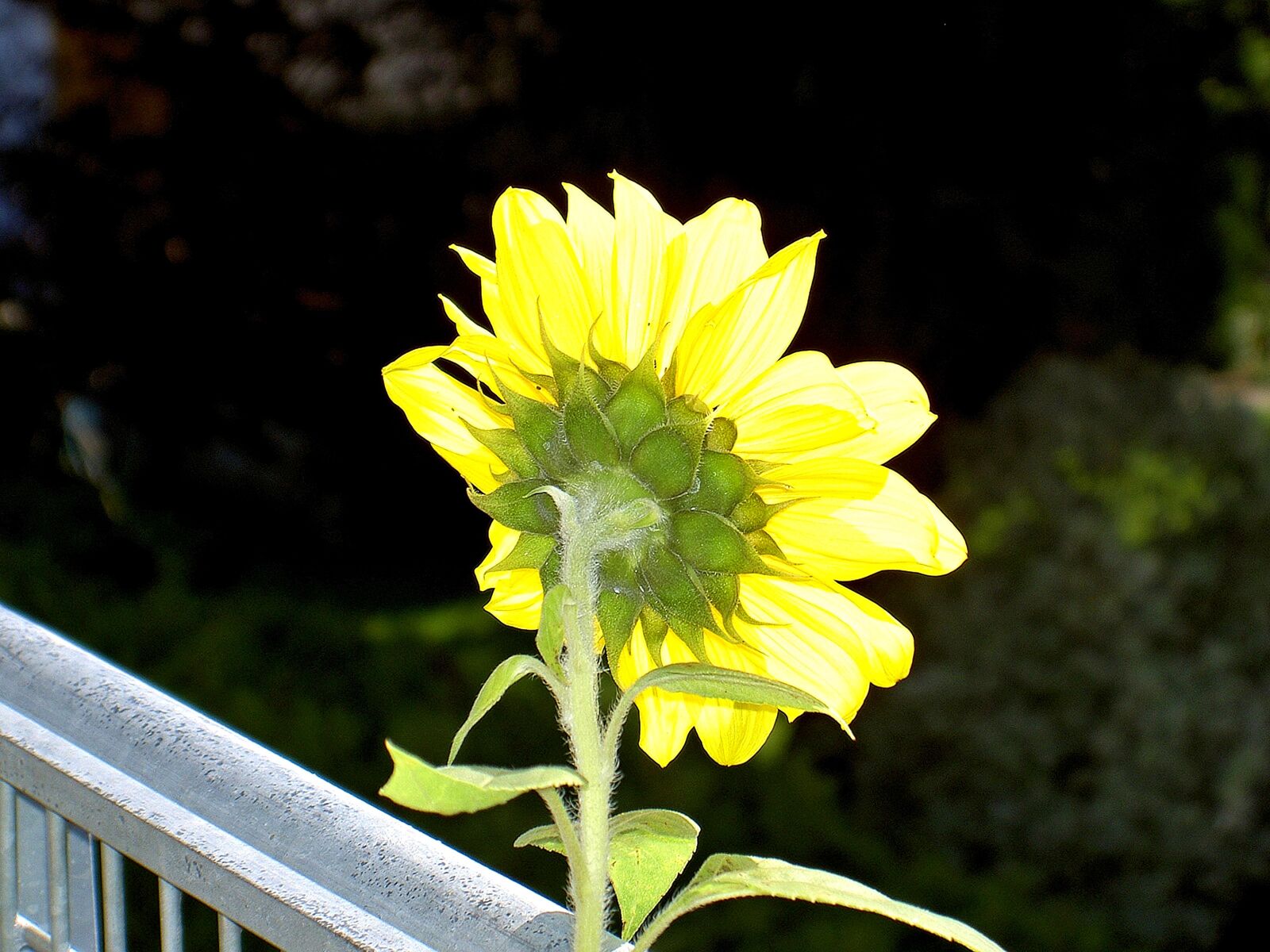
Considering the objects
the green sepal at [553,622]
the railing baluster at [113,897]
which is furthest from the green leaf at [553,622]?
the railing baluster at [113,897]

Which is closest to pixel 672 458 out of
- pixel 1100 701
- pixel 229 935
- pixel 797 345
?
pixel 229 935

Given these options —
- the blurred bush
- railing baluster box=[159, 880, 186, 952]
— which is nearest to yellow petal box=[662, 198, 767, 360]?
railing baluster box=[159, 880, 186, 952]

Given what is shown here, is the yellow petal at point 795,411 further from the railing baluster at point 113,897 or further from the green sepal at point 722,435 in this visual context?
the railing baluster at point 113,897

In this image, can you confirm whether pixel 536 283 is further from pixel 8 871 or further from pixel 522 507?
pixel 8 871

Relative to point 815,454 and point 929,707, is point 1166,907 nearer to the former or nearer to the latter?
point 929,707

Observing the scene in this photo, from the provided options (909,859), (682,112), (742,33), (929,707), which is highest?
(742,33)

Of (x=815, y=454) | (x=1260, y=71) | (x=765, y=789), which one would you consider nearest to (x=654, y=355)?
(x=815, y=454)
